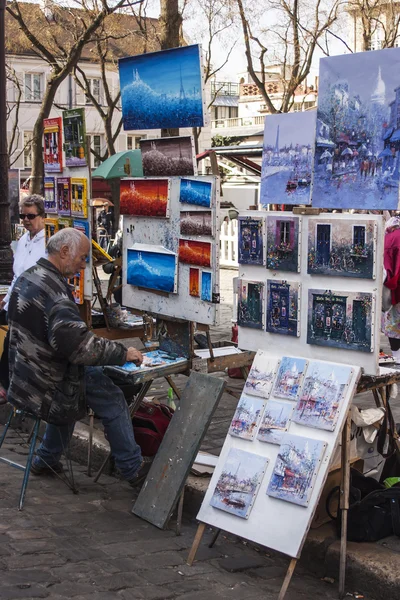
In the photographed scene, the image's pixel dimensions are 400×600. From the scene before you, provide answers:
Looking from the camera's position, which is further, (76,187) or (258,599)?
(76,187)

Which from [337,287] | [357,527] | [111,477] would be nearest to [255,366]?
[337,287]

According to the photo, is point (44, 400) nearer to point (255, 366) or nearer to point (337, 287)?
point (255, 366)

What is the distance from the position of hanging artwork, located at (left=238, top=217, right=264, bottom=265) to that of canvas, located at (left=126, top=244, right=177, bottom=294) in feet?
2.75

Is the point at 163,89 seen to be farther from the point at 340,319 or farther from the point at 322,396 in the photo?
the point at 322,396

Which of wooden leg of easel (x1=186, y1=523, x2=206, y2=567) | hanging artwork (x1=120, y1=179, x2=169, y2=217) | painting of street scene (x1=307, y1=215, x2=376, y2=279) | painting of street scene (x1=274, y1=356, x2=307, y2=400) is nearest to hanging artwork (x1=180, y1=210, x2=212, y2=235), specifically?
hanging artwork (x1=120, y1=179, x2=169, y2=217)

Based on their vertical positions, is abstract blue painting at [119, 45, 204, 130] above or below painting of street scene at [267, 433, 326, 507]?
above

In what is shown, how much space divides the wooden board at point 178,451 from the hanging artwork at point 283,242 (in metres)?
0.74

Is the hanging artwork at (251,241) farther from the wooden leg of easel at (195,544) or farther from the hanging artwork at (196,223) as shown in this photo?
the wooden leg of easel at (195,544)

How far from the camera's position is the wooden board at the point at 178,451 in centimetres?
461

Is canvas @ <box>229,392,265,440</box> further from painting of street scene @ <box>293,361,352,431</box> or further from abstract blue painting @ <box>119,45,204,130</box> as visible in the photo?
abstract blue painting @ <box>119,45,204,130</box>

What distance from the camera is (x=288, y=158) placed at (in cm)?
480

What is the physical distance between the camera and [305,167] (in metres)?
4.70

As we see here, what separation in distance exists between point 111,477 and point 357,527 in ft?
6.32

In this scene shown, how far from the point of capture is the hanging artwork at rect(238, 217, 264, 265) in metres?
4.41
